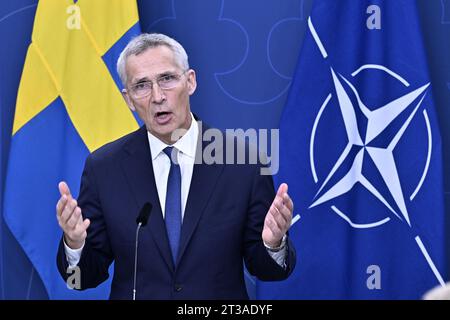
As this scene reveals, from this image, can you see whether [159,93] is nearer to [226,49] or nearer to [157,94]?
[157,94]

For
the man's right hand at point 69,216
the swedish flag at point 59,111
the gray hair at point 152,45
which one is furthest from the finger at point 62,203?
the swedish flag at point 59,111

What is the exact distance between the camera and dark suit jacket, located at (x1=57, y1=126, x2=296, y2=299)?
7.01 feet

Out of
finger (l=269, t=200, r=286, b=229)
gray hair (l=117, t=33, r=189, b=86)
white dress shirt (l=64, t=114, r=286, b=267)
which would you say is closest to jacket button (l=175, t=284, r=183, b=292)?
white dress shirt (l=64, t=114, r=286, b=267)

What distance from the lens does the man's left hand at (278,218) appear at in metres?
1.96

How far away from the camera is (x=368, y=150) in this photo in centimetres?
311

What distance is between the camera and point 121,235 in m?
2.16

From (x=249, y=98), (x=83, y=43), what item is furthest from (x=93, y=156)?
(x=249, y=98)

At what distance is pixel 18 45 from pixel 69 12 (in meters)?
0.39

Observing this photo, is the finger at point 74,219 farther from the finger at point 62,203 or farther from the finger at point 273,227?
the finger at point 273,227

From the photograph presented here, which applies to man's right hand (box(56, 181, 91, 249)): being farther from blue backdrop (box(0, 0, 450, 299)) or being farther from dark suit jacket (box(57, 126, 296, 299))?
blue backdrop (box(0, 0, 450, 299))

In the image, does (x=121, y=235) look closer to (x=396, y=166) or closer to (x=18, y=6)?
(x=396, y=166)

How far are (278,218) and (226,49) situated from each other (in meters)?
1.57

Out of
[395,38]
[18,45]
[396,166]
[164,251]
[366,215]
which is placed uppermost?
[18,45]

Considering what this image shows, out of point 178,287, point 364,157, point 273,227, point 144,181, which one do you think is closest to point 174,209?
point 144,181
